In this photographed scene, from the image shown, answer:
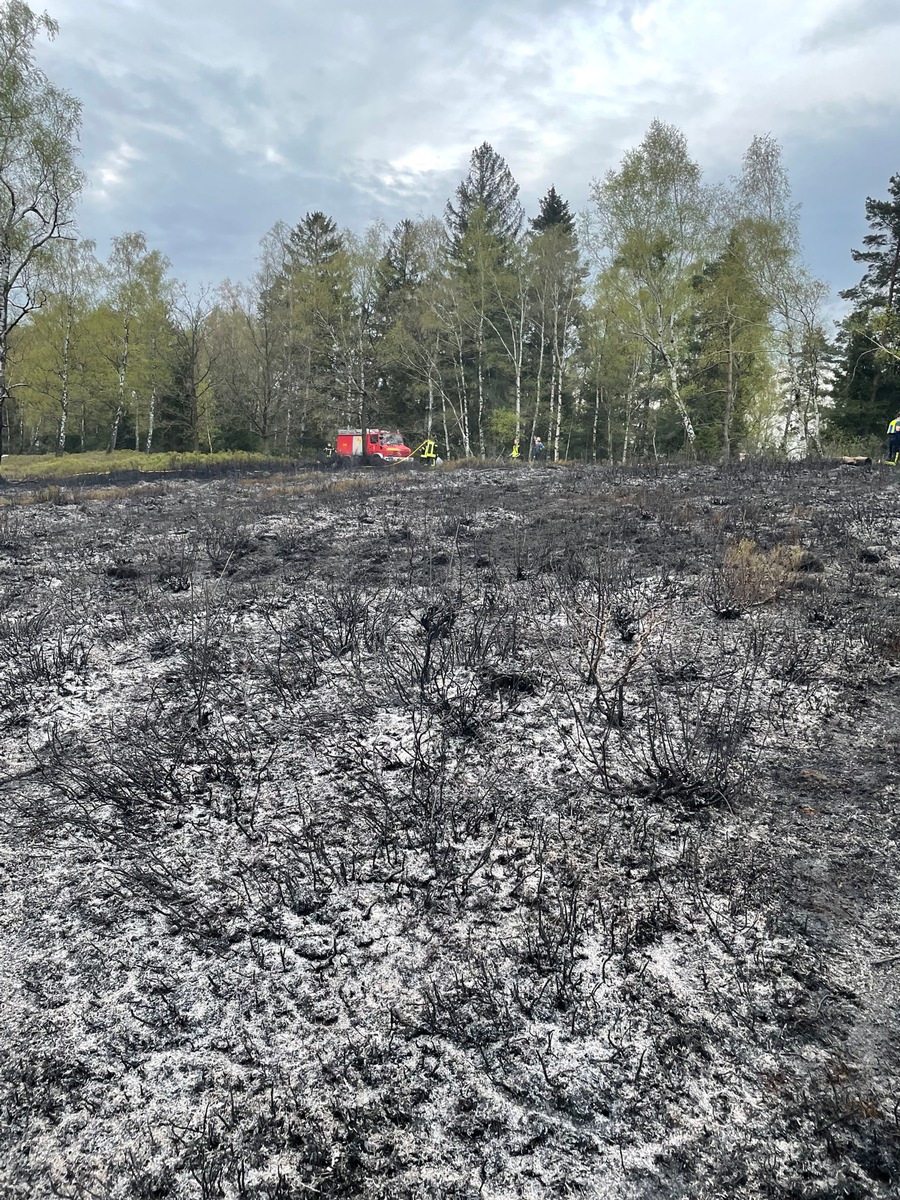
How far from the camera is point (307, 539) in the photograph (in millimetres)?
8398

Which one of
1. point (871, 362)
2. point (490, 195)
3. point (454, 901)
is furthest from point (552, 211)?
point (454, 901)

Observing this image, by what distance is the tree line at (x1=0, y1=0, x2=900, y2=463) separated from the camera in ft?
76.1

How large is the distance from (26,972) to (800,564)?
6.47 metres

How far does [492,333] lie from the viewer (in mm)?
32500

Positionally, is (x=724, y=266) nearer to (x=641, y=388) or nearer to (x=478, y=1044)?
(x=641, y=388)

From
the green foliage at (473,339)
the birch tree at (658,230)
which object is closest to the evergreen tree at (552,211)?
the green foliage at (473,339)

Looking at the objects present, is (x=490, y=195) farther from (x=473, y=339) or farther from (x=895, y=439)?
(x=895, y=439)

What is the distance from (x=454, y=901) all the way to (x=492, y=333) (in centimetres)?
3368

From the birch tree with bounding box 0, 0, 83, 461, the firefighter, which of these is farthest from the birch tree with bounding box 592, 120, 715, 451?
the birch tree with bounding box 0, 0, 83, 461

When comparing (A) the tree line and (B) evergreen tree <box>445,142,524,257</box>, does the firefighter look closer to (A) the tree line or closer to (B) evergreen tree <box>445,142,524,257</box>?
(A) the tree line

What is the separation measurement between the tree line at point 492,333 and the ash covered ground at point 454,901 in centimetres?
2068

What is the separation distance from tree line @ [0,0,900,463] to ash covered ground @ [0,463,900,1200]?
20.7m

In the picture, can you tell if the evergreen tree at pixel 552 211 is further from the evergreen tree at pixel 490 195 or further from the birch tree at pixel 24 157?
the birch tree at pixel 24 157

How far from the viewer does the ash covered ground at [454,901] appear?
161cm
